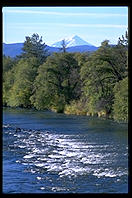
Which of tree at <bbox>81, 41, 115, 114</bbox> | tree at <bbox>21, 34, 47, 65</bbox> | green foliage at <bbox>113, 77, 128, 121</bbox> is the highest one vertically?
tree at <bbox>21, 34, 47, 65</bbox>

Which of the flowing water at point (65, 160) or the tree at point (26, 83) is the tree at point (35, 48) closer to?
the tree at point (26, 83)

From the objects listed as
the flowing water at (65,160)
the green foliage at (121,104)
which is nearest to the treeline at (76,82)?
the green foliage at (121,104)

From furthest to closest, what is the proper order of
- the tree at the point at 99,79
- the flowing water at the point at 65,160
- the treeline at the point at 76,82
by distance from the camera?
the tree at the point at 99,79 → the treeline at the point at 76,82 → the flowing water at the point at 65,160

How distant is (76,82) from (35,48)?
4.81 meters

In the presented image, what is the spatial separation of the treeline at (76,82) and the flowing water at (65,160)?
3321 mm

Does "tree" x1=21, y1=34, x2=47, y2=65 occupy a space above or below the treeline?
above

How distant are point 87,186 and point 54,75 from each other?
13.2 m

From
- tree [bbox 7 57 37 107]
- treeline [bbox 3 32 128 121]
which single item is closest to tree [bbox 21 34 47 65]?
treeline [bbox 3 32 128 121]

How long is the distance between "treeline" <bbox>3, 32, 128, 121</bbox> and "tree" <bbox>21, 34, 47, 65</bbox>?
0.20 m

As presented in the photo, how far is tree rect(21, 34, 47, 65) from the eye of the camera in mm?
19438

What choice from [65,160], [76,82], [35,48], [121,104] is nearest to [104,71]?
[76,82]

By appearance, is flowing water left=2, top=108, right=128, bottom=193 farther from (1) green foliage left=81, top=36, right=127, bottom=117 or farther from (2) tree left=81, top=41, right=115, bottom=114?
(1) green foliage left=81, top=36, right=127, bottom=117

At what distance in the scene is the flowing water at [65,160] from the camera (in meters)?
4.42

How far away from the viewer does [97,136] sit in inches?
336
